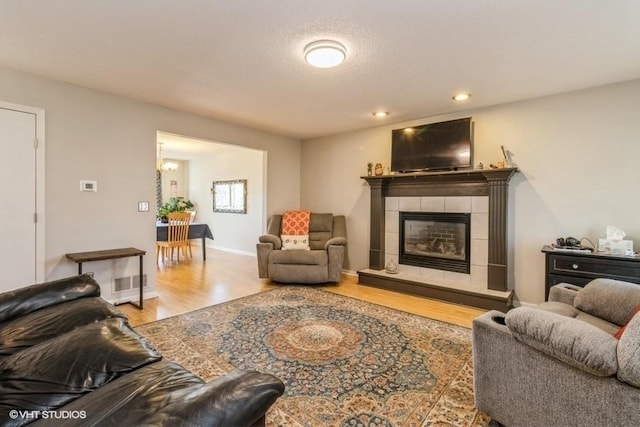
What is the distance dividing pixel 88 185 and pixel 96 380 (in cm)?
297

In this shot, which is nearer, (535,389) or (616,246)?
(535,389)

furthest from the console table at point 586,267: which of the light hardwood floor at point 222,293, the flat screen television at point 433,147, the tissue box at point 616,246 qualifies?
the flat screen television at point 433,147

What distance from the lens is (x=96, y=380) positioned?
1156 mm

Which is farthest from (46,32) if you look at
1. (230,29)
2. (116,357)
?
(116,357)

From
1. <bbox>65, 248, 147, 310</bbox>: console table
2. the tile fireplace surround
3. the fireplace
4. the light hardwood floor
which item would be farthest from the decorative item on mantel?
<bbox>65, 248, 147, 310</bbox>: console table

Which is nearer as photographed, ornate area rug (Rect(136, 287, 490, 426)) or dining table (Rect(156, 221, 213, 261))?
ornate area rug (Rect(136, 287, 490, 426))

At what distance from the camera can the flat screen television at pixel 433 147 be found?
3.85 meters

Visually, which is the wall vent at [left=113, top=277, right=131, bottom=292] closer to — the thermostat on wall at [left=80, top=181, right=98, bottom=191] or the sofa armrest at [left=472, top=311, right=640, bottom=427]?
the thermostat on wall at [left=80, top=181, right=98, bottom=191]

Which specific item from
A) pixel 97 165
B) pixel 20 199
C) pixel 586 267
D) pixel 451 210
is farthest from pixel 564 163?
pixel 20 199

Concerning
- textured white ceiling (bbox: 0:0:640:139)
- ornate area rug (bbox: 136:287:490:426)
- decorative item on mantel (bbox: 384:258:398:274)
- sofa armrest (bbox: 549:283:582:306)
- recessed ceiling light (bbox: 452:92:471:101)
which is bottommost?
ornate area rug (bbox: 136:287:490:426)

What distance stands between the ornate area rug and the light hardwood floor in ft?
0.84

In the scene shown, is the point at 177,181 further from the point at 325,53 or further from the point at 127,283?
the point at 325,53

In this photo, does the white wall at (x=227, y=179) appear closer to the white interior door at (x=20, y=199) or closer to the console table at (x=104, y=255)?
the console table at (x=104, y=255)

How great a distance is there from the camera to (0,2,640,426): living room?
2.98 metres
